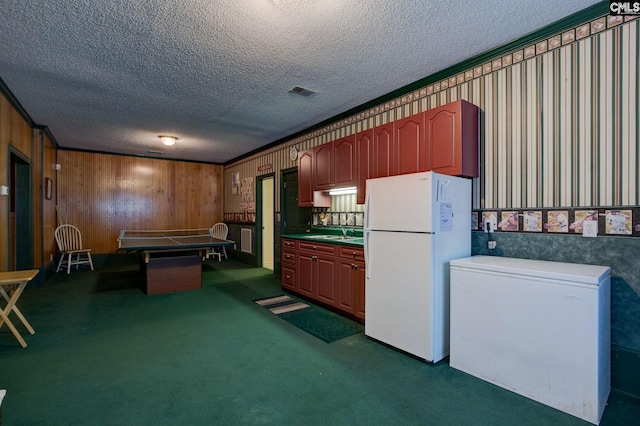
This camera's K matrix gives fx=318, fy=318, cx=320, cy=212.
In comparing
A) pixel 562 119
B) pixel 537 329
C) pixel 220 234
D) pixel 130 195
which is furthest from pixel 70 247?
pixel 562 119

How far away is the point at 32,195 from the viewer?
513cm

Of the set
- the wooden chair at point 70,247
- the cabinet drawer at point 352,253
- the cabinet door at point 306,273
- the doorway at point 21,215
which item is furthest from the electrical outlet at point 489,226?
the wooden chair at point 70,247

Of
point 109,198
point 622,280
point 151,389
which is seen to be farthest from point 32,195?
point 622,280

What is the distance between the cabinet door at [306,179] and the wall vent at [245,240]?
275cm

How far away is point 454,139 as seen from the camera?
281 centimetres

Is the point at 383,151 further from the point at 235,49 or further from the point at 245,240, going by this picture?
the point at 245,240

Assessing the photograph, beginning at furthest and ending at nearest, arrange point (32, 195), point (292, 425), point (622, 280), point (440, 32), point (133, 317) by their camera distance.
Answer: point (32, 195) < point (133, 317) < point (440, 32) < point (622, 280) < point (292, 425)

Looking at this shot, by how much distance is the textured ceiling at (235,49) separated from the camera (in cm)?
232

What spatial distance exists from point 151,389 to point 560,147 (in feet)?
11.5

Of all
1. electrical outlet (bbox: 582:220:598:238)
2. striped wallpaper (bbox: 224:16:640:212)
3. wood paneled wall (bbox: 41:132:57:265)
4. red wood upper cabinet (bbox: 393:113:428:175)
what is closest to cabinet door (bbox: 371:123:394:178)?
red wood upper cabinet (bbox: 393:113:428:175)

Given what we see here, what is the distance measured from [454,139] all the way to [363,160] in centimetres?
121

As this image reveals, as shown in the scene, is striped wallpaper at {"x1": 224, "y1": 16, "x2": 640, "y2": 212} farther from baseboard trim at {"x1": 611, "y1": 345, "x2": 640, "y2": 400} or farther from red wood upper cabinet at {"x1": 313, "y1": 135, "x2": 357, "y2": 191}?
red wood upper cabinet at {"x1": 313, "y1": 135, "x2": 357, "y2": 191}

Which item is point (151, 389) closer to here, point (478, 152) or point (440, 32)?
point (478, 152)

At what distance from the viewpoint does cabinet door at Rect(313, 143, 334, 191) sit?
4398 millimetres
